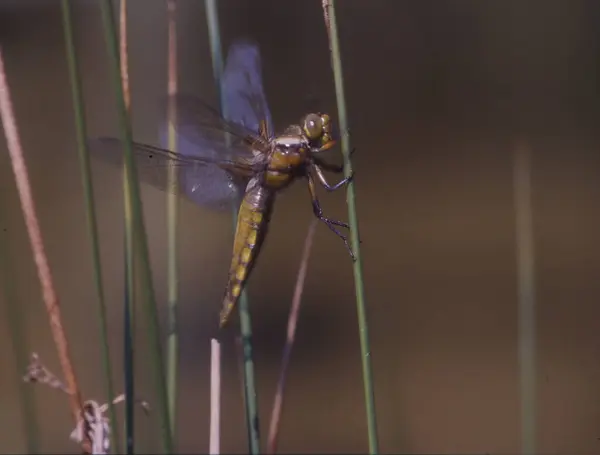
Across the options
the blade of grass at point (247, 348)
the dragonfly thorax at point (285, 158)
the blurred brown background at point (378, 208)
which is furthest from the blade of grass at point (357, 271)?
the blurred brown background at point (378, 208)

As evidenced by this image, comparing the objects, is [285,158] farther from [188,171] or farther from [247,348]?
[247,348]

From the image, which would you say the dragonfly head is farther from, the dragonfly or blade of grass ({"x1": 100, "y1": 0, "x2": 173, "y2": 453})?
blade of grass ({"x1": 100, "y1": 0, "x2": 173, "y2": 453})

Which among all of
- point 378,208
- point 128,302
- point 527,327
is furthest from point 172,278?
point 378,208

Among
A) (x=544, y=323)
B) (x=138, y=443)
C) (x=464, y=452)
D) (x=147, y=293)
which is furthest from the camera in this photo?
(x=544, y=323)

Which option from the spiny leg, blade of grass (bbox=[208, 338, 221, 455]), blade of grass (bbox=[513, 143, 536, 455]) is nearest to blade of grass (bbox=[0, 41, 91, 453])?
blade of grass (bbox=[208, 338, 221, 455])

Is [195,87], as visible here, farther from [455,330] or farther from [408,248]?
[455,330]

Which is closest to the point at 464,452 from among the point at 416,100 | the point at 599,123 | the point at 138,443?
the point at 138,443

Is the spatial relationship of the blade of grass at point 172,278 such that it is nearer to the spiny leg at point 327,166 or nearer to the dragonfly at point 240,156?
the dragonfly at point 240,156
